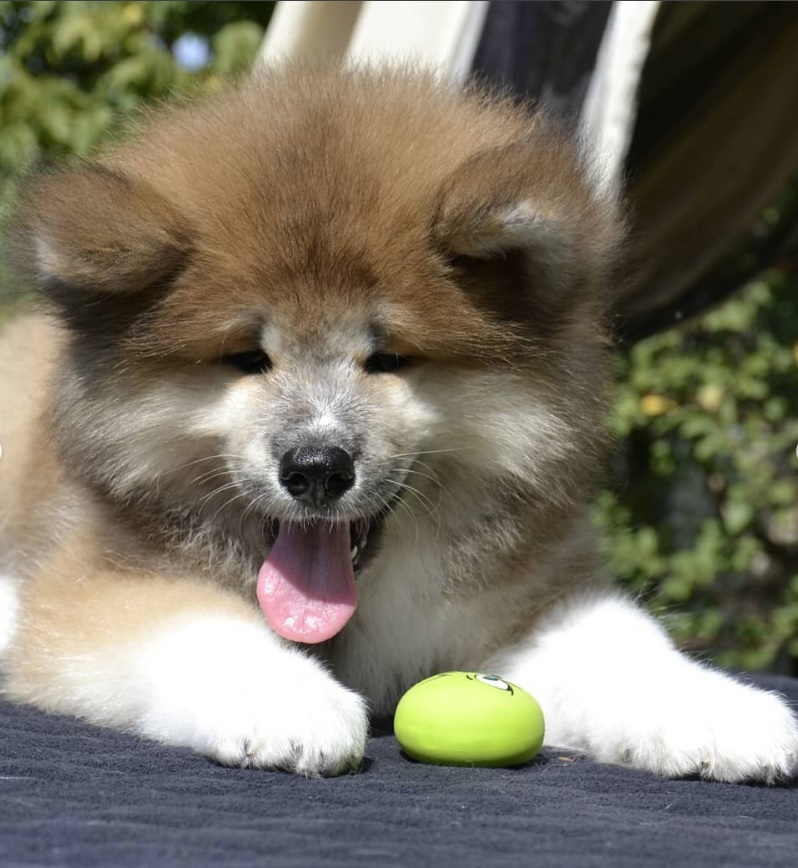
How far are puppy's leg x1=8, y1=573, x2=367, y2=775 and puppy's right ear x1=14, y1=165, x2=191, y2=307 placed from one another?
65cm

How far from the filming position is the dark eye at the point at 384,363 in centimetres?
241

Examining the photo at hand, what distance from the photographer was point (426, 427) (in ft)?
8.12

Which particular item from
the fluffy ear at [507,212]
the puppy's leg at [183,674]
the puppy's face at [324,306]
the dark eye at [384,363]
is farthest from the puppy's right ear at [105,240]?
the puppy's leg at [183,674]

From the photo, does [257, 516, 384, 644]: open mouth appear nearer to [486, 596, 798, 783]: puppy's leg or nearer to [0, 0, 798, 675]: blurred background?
[486, 596, 798, 783]: puppy's leg

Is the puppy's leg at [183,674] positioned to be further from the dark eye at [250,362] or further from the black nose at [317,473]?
the dark eye at [250,362]

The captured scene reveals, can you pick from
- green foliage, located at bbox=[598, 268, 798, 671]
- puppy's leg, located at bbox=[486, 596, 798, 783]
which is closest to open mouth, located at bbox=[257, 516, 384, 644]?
puppy's leg, located at bbox=[486, 596, 798, 783]

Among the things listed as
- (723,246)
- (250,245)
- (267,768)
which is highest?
(723,246)

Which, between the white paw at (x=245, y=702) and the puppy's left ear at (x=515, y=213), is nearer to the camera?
the white paw at (x=245, y=702)

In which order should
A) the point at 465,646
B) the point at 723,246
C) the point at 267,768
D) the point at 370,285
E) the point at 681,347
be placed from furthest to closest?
the point at 681,347 < the point at 723,246 < the point at 465,646 < the point at 370,285 < the point at 267,768

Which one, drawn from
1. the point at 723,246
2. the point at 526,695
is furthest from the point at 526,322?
the point at 723,246

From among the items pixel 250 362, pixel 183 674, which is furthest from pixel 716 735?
pixel 250 362

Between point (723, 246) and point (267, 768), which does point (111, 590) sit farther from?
point (723, 246)

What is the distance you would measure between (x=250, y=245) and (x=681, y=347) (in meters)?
4.04

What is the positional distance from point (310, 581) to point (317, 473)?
373 millimetres
